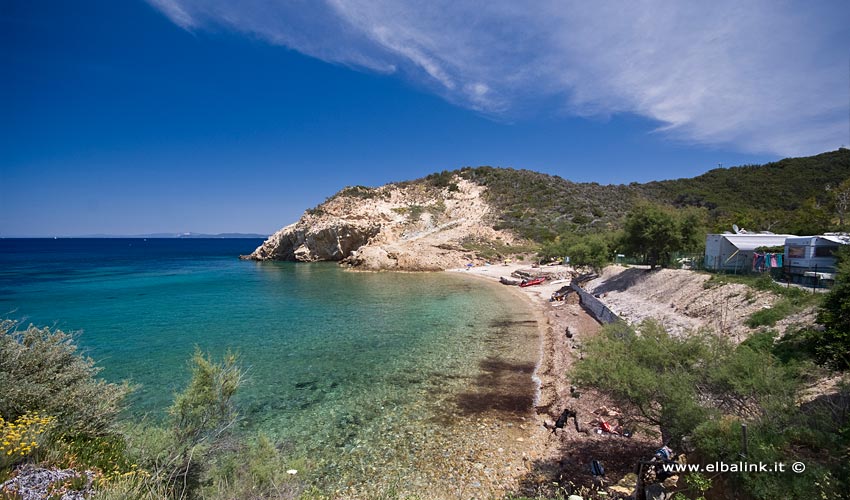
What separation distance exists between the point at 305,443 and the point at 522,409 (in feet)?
22.7

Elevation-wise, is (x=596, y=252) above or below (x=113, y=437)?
above

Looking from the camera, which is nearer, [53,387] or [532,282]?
[53,387]

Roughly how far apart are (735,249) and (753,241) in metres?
1.53

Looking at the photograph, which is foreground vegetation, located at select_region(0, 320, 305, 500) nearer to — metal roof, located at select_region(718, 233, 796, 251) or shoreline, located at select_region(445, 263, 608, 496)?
shoreline, located at select_region(445, 263, 608, 496)

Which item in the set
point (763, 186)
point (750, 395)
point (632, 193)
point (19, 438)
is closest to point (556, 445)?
point (750, 395)

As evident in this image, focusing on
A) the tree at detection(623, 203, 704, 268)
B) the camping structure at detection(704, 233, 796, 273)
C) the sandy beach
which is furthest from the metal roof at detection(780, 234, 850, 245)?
the sandy beach

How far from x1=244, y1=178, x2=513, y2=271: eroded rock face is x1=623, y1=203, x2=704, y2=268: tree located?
30.3 m

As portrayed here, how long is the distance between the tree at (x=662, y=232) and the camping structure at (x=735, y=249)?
2.60 metres

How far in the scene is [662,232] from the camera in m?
26.3

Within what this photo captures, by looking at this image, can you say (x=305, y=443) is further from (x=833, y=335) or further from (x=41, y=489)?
(x=833, y=335)

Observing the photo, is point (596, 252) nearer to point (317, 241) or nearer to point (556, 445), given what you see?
point (556, 445)

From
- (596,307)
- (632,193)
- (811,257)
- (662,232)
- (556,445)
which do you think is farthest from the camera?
(632,193)

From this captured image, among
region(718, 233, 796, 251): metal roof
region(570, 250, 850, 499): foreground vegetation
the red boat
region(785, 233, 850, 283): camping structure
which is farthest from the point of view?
the red boat

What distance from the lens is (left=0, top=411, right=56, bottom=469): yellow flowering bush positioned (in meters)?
4.78
